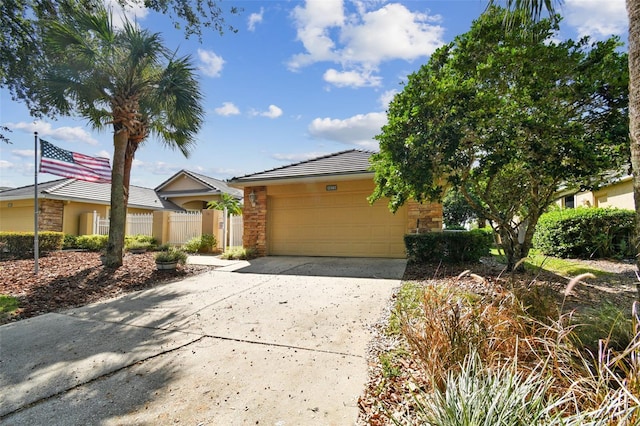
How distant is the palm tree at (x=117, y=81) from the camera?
23.0 feet

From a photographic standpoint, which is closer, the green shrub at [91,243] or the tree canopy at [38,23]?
the tree canopy at [38,23]

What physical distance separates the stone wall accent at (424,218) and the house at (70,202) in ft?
45.3

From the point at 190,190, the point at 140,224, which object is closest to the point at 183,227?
the point at 140,224

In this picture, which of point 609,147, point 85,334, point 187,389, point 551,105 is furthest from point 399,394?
point 609,147

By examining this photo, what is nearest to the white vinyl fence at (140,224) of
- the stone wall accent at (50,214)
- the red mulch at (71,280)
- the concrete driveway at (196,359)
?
the stone wall accent at (50,214)

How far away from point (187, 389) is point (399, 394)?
1.82 m

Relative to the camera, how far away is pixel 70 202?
15367 mm

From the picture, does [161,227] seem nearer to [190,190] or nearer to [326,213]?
[190,190]

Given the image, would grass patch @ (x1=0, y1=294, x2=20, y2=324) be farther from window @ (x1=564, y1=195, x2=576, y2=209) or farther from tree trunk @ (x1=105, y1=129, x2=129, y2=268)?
window @ (x1=564, y1=195, x2=576, y2=209)

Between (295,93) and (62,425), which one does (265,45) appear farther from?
(62,425)

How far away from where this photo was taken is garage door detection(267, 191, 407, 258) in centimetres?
1009

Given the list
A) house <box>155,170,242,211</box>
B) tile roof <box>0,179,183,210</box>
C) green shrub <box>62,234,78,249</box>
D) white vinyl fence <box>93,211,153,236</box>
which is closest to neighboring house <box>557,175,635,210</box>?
white vinyl fence <box>93,211,153,236</box>

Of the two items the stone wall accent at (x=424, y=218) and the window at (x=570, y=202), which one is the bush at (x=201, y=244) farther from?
the window at (x=570, y=202)

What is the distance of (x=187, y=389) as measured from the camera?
2680 millimetres
